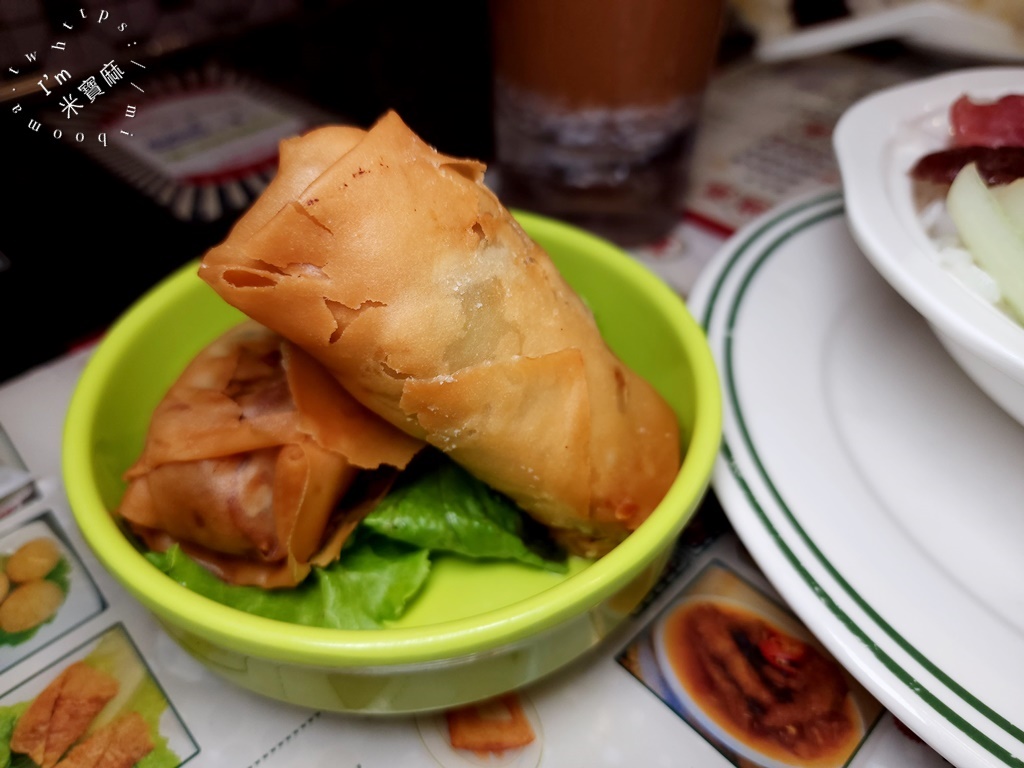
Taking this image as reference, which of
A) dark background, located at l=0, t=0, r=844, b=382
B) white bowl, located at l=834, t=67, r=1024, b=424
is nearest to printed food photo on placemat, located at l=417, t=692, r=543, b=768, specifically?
white bowl, located at l=834, t=67, r=1024, b=424

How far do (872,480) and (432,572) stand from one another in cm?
41

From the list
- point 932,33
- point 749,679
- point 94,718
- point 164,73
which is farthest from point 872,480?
point 164,73

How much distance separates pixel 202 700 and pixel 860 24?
127 cm

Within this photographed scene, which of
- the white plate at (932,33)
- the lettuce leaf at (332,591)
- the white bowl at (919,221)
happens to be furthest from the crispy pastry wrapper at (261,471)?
the white plate at (932,33)

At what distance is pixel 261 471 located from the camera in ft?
2.09

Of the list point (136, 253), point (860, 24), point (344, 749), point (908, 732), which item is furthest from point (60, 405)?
point (860, 24)

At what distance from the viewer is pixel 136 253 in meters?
0.98

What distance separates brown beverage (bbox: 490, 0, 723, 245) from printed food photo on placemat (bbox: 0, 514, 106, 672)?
0.75 metres

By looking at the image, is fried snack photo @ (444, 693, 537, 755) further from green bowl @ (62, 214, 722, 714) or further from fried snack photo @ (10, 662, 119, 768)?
fried snack photo @ (10, 662, 119, 768)

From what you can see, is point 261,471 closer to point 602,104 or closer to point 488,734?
point 488,734

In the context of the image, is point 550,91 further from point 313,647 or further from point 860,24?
point 313,647

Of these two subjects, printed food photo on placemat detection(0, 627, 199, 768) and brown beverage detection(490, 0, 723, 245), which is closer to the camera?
printed food photo on placemat detection(0, 627, 199, 768)

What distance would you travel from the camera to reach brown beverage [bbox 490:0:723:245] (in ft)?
3.04

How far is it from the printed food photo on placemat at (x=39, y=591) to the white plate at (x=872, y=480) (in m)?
0.57
